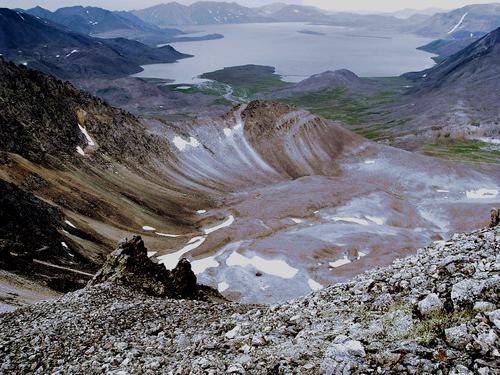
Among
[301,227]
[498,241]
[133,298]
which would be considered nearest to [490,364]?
[498,241]

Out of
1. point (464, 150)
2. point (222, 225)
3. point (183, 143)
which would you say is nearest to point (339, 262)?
point (222, 225)

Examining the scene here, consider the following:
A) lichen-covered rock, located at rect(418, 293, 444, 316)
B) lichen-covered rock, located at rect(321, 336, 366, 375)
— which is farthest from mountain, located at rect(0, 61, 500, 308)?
lichen-covered rock, located at rect(418, 293, 444, 316)

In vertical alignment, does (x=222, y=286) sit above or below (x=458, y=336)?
below

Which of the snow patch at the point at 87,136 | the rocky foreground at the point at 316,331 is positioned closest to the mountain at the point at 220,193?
the snow patch at the point at 87,136

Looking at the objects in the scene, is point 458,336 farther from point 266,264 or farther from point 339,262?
point 339,262

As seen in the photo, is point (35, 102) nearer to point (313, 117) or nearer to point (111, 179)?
point (111, 179)

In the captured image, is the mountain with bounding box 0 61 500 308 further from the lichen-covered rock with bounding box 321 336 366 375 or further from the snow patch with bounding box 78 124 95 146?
the lichen-covered rock with bounding box 321 336 366 375

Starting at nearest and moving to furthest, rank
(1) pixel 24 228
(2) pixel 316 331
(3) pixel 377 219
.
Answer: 1. (2) pixel 316 331
2. (1) pixel 24 228
3. (3) pixel 377 219
